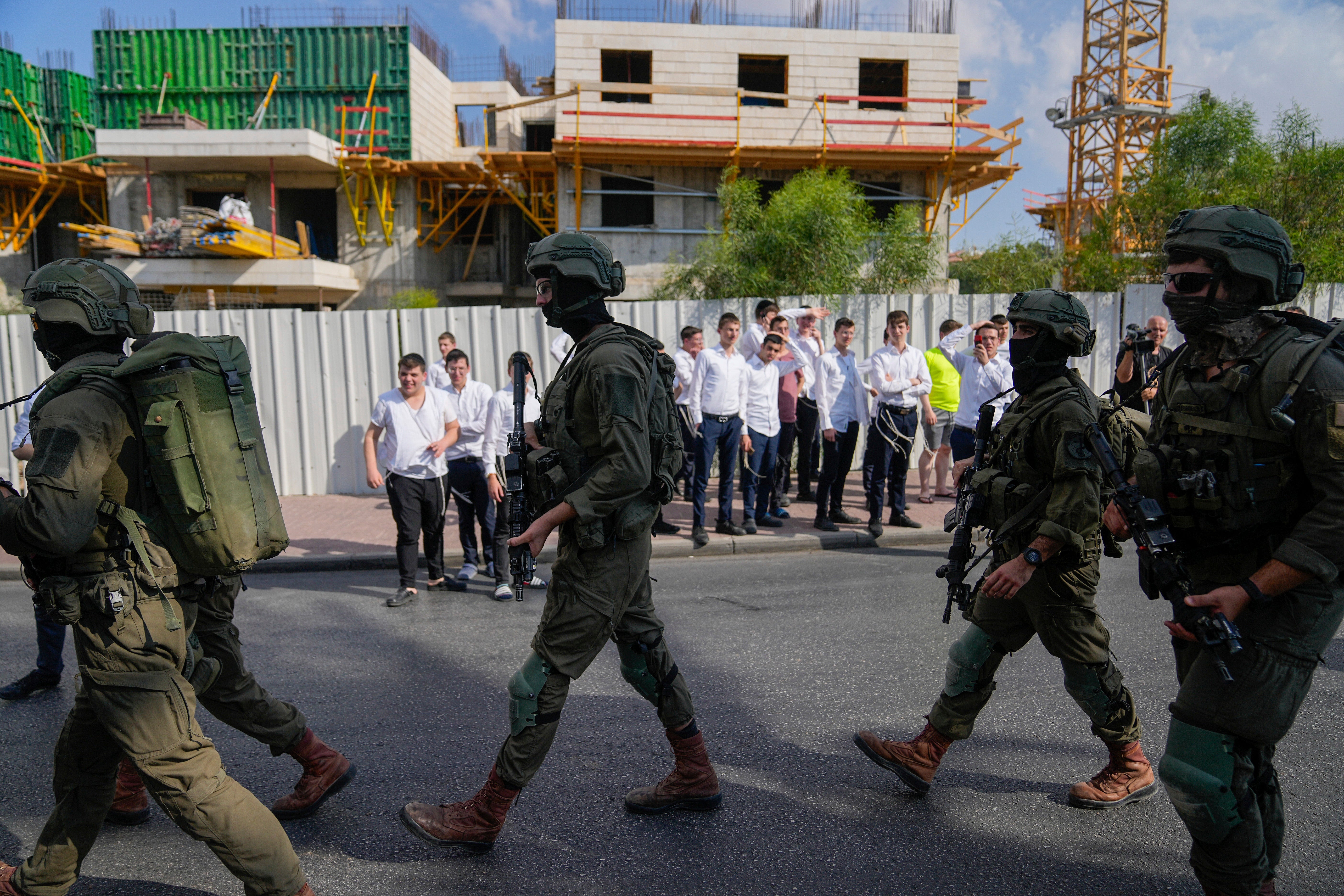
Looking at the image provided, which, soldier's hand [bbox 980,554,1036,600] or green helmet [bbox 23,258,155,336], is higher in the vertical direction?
green helmet [bbox 23,258,155,336]

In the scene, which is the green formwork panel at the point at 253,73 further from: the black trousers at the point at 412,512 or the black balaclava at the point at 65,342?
the black balaclava at the point at 65,342

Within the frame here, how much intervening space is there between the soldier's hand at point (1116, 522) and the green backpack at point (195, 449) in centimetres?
272

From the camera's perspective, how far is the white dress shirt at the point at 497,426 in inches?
258

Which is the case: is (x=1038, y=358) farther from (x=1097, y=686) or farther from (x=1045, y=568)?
(x=1097, y=686)

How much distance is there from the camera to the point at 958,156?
2172 centimetres

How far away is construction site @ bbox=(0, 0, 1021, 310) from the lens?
22.0 m

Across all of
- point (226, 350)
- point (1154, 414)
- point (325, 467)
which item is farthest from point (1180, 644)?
point (325, 467)

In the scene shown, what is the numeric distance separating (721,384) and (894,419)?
1.75 meters

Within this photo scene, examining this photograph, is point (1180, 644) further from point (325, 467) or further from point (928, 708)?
point (325, 467)

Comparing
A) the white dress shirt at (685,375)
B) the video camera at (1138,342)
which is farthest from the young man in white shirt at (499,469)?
the video camera at (1138,342)

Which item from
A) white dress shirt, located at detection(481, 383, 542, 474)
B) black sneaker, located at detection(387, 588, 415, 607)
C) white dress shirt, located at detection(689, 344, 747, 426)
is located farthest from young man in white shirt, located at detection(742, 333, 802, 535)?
black sneaker, located at detection(387, 588, 415, 607)

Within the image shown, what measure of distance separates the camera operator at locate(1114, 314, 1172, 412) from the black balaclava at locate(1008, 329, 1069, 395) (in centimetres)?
52

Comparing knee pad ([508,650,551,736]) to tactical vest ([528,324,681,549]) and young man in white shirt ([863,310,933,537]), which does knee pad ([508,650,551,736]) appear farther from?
young man in white shirt ([863,310,933,537])

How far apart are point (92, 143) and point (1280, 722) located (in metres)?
35.3
